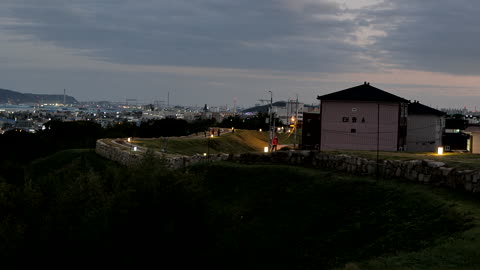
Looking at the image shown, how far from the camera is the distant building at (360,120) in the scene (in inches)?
1767

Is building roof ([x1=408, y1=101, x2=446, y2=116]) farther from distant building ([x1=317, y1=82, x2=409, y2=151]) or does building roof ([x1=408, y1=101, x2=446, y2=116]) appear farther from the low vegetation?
the low vegetation

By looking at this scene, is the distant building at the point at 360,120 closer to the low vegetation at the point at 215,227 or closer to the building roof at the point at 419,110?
the building roof at the point at 419,110

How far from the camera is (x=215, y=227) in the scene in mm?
13891

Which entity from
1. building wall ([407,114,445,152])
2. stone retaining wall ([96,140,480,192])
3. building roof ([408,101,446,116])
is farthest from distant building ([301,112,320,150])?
stone retaining wall ([96,140,480,192])

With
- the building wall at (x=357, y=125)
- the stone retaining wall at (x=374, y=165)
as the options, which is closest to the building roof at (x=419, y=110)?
the building wall at (x=357, y=125)

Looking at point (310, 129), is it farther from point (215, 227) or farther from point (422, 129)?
point (215, 227)

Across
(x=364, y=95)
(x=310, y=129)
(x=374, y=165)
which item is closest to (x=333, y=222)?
(x=374, y=165)

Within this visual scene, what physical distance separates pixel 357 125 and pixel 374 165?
2516cm

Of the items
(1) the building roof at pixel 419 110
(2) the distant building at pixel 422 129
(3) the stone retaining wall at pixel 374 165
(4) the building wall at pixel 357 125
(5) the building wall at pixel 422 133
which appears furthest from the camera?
(1) the building roof at pixel 419 110

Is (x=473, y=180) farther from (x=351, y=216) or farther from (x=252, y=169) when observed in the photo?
(x=252, y=169)

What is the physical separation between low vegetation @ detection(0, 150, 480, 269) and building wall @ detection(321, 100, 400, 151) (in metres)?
26.7

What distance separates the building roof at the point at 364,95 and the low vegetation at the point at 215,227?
27364mm

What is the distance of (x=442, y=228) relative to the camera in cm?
1357

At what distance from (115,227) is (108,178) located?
6.41m
